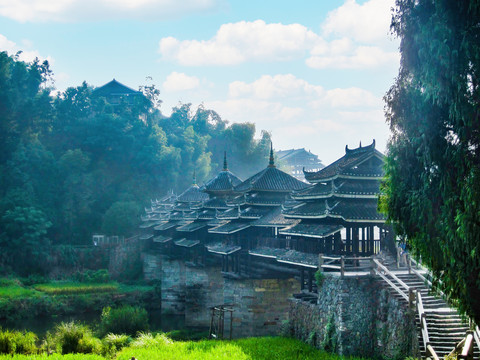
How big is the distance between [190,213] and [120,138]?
23856 mm

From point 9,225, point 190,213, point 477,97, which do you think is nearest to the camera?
point 477,97

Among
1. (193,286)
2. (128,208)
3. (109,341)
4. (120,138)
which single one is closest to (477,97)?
(109,341)

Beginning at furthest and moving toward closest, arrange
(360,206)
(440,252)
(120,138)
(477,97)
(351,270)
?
(120,138) < (360,206) < (351,270) < (440,252) < (477,97)

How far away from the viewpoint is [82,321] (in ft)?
123

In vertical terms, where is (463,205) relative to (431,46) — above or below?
below

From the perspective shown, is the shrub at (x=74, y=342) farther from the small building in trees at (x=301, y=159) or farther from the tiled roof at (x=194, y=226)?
the small building in trees at (x=301, y=159)

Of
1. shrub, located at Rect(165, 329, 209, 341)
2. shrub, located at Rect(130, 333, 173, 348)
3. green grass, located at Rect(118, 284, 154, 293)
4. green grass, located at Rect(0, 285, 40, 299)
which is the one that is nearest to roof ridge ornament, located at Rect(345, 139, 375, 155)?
shrub, located at Rect(130, 333, 173, 348)

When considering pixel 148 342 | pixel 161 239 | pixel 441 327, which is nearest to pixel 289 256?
pixel 148 342

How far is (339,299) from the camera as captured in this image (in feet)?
61.2

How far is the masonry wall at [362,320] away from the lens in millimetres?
16359

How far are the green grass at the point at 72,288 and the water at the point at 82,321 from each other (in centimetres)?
294

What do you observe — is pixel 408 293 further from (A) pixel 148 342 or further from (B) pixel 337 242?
(A) pixel 148 342

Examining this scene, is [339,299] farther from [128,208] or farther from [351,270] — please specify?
[128,208]

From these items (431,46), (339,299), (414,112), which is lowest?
(339,299)
